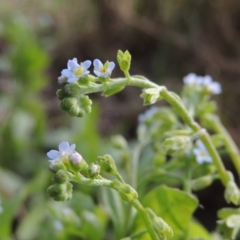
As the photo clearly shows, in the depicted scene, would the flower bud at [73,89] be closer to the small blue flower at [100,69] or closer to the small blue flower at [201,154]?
the small blue flower at [100,69]

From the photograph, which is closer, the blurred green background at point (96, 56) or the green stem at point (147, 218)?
the green stem at point (147, 218)

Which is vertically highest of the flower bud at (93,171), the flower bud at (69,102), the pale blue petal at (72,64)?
the pale blue petal at (72,64)

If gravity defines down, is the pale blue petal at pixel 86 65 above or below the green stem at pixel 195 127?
above

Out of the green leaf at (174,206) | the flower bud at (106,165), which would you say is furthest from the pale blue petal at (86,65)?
the green leaf at (174,206)

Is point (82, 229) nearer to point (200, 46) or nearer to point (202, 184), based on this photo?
point (202, 184)

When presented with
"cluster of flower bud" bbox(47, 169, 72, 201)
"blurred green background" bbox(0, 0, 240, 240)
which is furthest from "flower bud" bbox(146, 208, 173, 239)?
"blurred green background" bbox(0, 0, 240, 240)

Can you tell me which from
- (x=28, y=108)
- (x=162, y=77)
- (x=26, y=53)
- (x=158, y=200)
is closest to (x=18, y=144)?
(x=28, y=108)
